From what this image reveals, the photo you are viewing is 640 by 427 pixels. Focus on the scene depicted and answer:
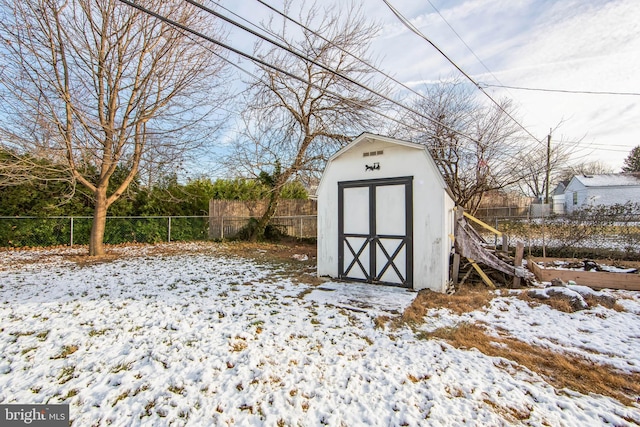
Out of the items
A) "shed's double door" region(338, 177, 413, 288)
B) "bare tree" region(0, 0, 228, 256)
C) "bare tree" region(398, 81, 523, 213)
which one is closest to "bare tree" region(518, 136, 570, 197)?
"bare tree" region(398, 81, 523, 213)

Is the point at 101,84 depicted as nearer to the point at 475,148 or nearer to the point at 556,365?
the point at 556,365

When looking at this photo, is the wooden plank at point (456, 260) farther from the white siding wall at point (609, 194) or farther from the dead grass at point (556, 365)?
the white siding wall at point (609, 194)

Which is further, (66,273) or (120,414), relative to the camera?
(66,273)

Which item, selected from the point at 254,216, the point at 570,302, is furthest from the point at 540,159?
the point at 254,216

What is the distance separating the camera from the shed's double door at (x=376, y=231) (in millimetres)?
6000

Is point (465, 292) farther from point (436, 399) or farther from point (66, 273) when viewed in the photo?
point (66, 273)

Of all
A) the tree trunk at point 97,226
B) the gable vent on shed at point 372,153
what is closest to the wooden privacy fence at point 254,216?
the tree trunk at point 97,226

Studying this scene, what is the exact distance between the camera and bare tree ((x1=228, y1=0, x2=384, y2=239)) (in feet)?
34.0

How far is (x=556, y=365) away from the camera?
9.96ft

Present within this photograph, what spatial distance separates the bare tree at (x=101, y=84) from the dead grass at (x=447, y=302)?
7805mm

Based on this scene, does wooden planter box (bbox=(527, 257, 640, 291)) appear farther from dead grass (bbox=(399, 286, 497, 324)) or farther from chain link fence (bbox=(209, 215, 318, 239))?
chain link fence (bbox=(209, 215, 318, 239))

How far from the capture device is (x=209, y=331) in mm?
3736

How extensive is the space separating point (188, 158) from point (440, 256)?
849 centimetres

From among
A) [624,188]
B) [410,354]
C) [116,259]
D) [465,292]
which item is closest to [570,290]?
[465,292]
